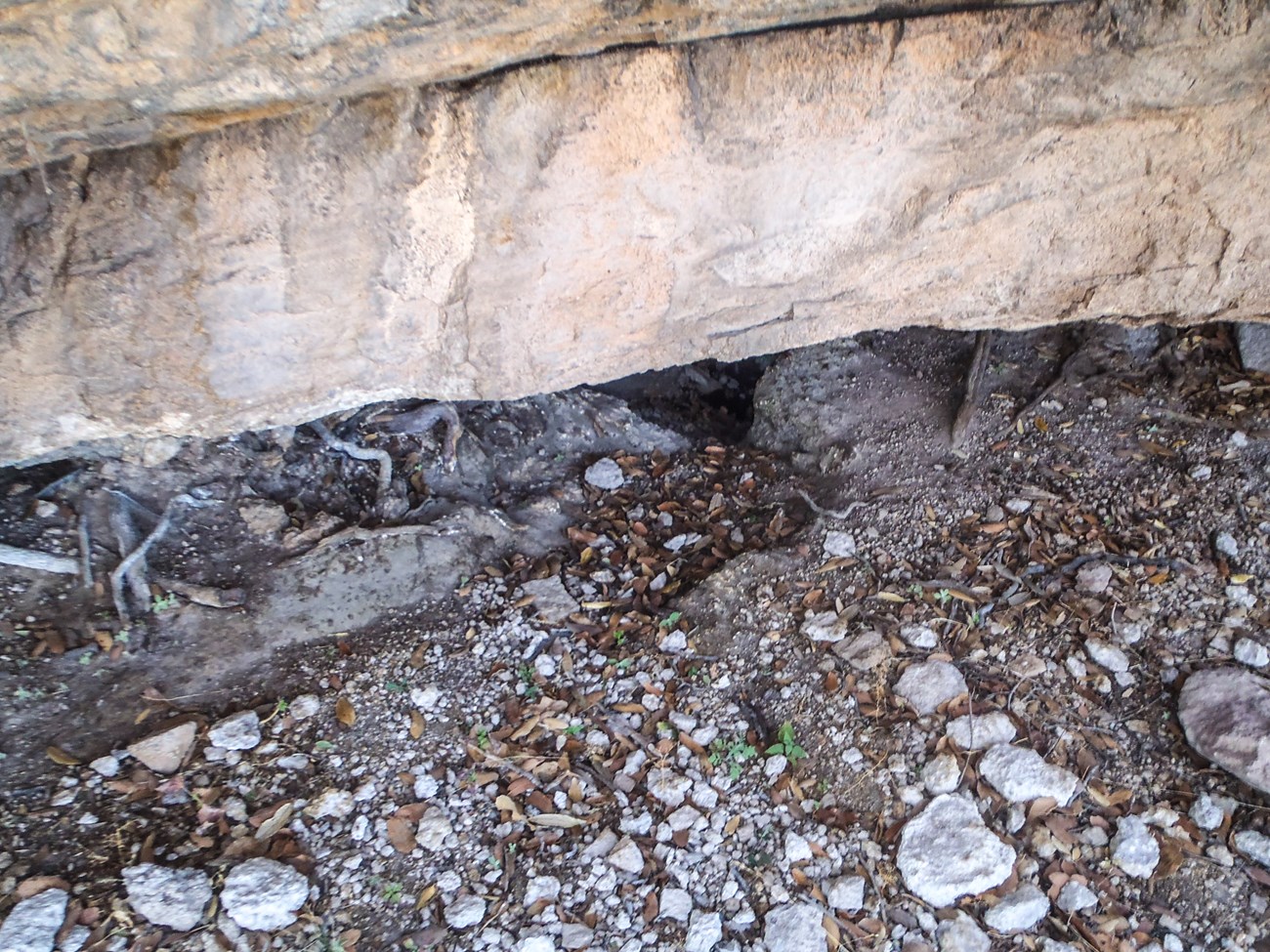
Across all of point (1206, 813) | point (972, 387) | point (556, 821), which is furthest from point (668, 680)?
point (972, 387)

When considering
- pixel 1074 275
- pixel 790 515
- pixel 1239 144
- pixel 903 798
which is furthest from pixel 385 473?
pixel 1239 144

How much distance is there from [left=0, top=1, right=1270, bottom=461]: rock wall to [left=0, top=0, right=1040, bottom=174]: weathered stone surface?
0.11 m

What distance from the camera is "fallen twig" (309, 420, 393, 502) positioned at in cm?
297

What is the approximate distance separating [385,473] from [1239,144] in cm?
253

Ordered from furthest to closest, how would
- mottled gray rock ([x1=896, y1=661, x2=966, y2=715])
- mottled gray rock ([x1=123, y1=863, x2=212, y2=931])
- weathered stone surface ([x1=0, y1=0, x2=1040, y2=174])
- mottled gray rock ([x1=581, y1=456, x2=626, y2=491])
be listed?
1. mottled gray rock ([x1=581, y1=456, x2=626, y2=491])
2. mottled gray rock ([x1=896, y1=661, x2=966, y2=715])
3. mottled gray rock ([x1=123, y1=863, x2=212, y2=931])
4. weathered stone surface ([x1=0, y1=0, x2=1040, y2=174])

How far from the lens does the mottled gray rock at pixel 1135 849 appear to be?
7.00 feet

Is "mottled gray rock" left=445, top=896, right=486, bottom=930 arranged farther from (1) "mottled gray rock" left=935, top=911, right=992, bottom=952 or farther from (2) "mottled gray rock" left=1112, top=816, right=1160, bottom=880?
(2) "mottled gray rock" left=1112, top=816, right=1160, bottom=880

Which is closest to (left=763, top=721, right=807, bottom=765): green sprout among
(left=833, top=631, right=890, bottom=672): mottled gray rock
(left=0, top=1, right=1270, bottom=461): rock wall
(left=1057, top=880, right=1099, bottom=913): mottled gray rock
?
(left=833, top=631, right=890, bottom=672): mottled gray rock

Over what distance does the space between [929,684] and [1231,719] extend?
0.73m

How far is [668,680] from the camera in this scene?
103 inches

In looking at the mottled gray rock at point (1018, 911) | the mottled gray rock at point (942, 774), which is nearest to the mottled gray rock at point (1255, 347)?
the mottled gray rock at point (942, 774)

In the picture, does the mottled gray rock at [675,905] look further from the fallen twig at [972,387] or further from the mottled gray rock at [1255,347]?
the mottled gray rock at [1255,347]

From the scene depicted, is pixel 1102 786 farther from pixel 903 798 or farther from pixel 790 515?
pixel 790 515

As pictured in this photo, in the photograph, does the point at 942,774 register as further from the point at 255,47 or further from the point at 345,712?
the point at 255,47
